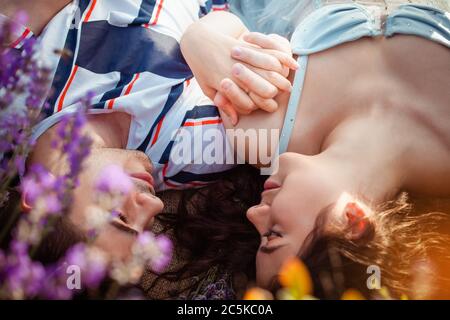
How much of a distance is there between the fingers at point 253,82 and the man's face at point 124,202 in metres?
0.29

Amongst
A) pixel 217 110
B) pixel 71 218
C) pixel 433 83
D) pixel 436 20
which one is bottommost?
pixel 71 218

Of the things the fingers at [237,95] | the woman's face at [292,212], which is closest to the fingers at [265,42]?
the fingers at [237,95]

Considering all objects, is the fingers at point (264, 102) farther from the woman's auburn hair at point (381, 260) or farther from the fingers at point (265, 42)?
the woman's auburn hair at point (381, 260)

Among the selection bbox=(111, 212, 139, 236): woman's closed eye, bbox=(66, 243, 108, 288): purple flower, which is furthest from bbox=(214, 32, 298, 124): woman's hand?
bbox=(66, 243, 108, 288): purple flower

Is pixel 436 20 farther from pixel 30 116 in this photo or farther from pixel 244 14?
pixel 30 116

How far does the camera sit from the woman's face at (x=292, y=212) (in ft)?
2.77

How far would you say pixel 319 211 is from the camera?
2.76 feet

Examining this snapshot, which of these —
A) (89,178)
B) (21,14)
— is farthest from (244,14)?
(21,14)

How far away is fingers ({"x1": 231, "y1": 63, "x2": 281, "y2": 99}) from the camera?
3.32 ft

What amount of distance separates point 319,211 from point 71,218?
0.45 meters

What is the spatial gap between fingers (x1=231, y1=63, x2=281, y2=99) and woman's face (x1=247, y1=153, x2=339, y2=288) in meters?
0.18

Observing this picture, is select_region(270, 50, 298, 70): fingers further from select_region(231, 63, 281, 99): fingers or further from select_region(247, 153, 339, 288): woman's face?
select_region(247, 153, 339, 288): woman's face

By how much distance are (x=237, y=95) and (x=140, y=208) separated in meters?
0.33

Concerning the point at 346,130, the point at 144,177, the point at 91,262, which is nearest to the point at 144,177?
the point at 144,177
